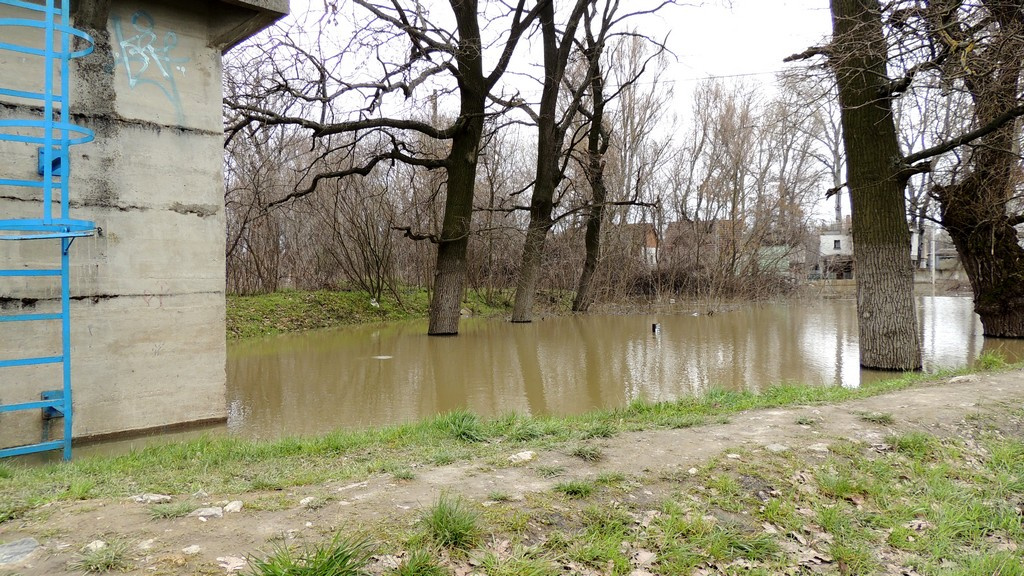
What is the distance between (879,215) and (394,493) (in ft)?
28.4

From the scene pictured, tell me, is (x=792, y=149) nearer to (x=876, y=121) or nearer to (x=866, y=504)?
(x=876, y=121)

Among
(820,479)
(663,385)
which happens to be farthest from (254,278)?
(820,479)

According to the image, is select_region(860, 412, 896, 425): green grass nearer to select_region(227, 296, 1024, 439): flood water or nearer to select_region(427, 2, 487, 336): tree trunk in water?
select_region(227, 296, 1024, 439): flood water

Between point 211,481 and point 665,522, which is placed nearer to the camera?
point 665,522

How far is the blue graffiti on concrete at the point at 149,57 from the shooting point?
241 inches

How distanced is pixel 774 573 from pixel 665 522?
0.54 meters

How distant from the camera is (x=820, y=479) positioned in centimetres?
388

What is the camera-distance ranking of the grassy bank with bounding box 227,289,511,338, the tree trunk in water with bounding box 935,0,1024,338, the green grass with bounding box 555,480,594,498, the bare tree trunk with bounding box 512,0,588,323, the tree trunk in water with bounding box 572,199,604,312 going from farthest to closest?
the tree trunk in water with bounding box 572,199,604,312 → the bare tree trunk with bounding box 512,0,588,323 → the grassy bank with bounding box 227,289,511,338 → the tree trunk in water with bounding box 935,0,1024,338 → the green grass with bounding box 555,480,594,498

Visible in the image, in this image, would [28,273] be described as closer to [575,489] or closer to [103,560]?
[103,560]

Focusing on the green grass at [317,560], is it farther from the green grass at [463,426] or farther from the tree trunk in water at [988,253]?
the tree trunk in water at [988,253]

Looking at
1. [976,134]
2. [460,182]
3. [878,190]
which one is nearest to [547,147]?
[460,182]

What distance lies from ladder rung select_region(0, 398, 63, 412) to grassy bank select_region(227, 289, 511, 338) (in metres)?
10.2

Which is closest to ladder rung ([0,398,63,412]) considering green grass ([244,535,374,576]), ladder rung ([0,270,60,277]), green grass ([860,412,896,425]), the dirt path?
ladder rung ([0,270,60,277])

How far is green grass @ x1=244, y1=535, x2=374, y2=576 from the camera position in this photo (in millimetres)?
2393
